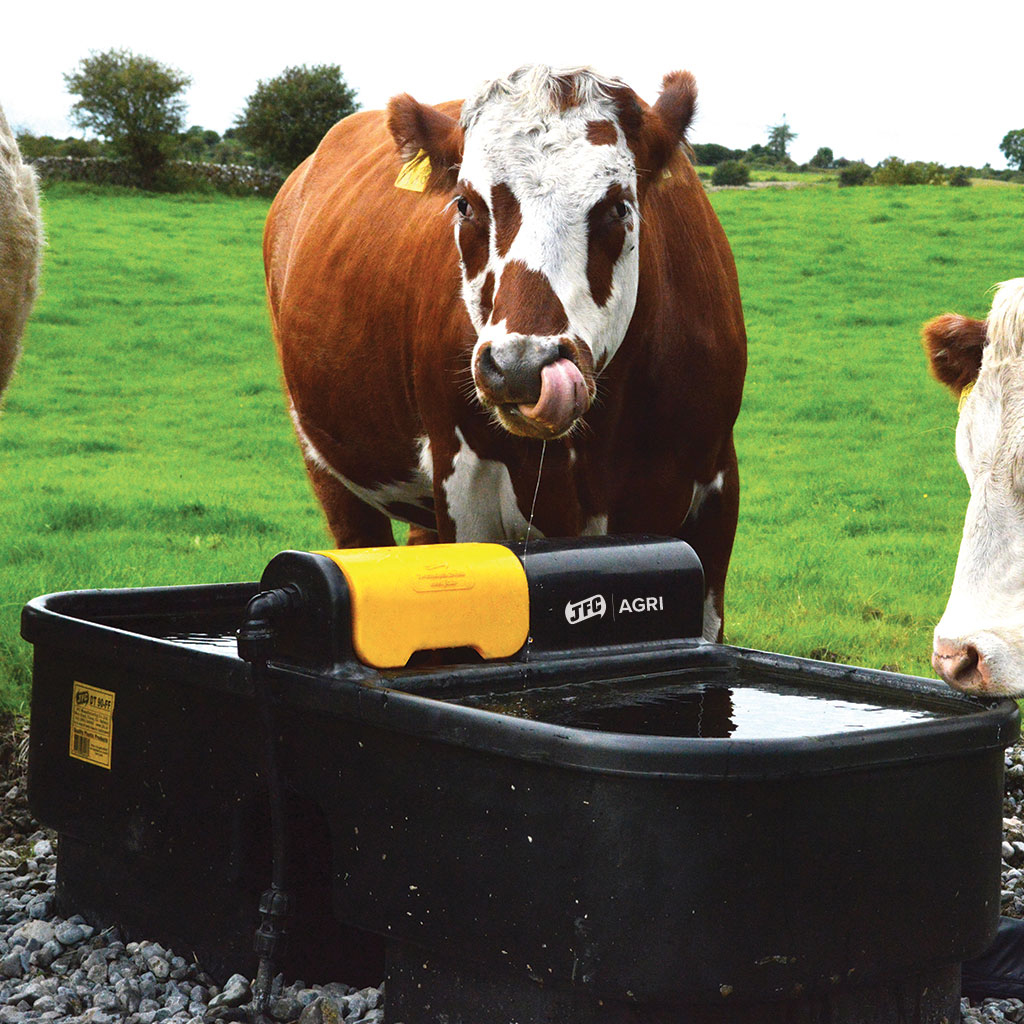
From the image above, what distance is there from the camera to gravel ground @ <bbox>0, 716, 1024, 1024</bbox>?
113 inches

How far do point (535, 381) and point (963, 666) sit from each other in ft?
3.63

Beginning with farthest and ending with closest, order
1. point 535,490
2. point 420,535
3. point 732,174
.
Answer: point 732,174
point 420,535
point 535,490

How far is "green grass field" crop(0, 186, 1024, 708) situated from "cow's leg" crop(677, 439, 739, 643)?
6.62 feet

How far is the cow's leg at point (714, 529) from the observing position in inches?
171

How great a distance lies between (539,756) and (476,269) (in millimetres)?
1645

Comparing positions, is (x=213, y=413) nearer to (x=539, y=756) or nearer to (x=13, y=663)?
(x=13, y=663)

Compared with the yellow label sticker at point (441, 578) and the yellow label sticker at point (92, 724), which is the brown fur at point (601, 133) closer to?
the yellow label sticker at point (441, 578)

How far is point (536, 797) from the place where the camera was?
2.38 meters

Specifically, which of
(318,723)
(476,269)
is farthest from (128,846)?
(476,269)

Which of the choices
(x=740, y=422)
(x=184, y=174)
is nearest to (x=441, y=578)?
(x=740, y=422)

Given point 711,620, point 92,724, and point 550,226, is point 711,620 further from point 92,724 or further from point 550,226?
point 92,724

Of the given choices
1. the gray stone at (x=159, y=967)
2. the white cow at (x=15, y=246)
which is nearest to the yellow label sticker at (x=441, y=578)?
the gray stone at (x=159, y=967)

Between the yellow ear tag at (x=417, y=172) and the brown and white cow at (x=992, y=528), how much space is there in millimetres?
1609

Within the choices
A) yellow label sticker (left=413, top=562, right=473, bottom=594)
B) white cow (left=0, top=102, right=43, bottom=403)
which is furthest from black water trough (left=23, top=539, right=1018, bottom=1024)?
white cow (left=0, top=102, right=43, bottom=403)
